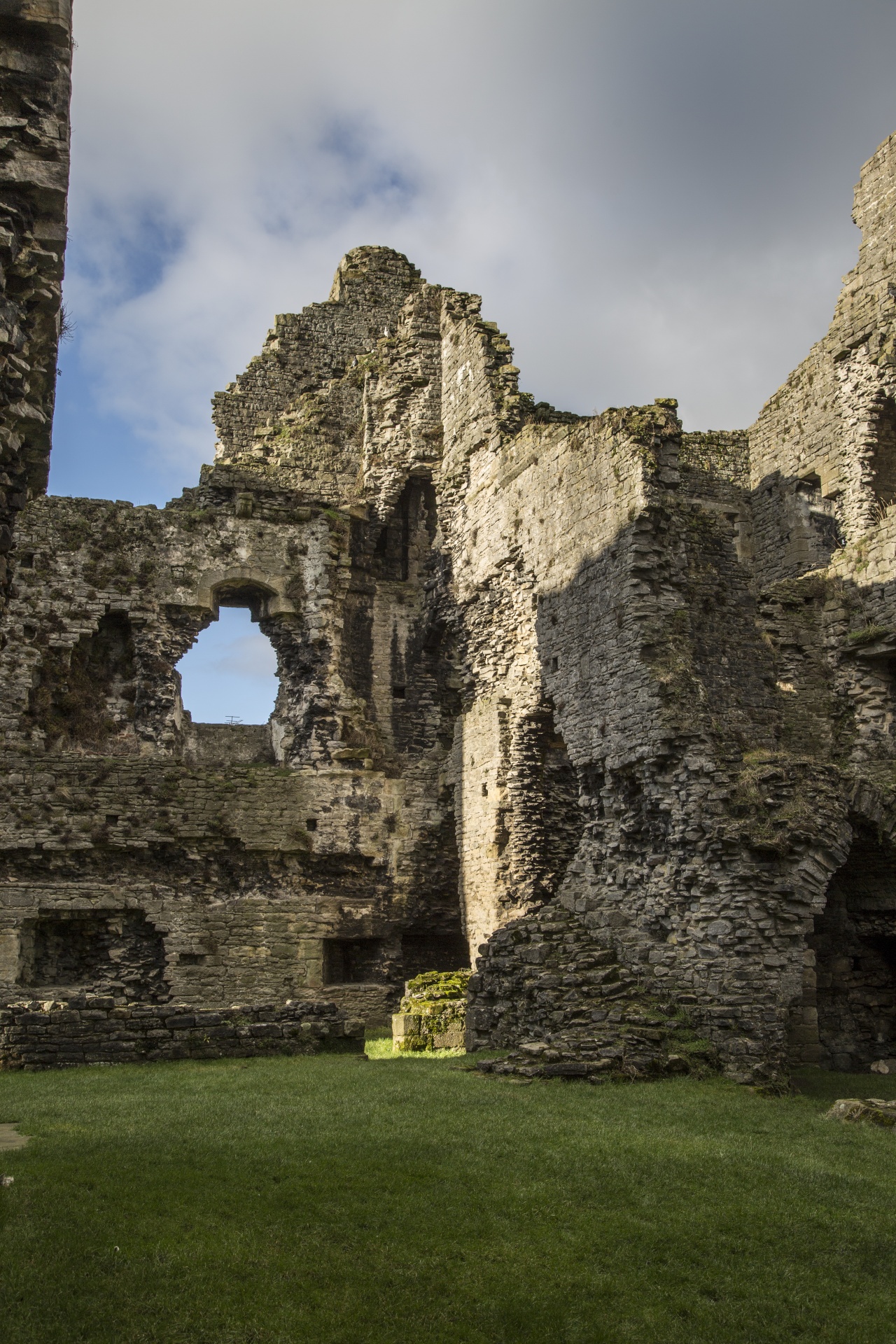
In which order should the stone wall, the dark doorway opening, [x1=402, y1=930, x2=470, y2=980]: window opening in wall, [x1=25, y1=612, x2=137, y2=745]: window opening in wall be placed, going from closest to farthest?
the stone wall → the dark doorway opening → [x1=25, y1=612, x2=137, y2=745]: window opening in wall → [x1=402, y1=930, x2=470, y2=980]: window opening in wall

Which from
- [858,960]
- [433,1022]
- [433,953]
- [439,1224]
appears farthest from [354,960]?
[439,1224]

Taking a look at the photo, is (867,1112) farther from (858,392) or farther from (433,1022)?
(858,392)

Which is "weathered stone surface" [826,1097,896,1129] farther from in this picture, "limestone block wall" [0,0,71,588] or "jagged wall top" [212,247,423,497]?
"jagged wall top" [212,247,423,497]

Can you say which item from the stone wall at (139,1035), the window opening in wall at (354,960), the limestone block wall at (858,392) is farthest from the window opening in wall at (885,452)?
the stone wall at (139,1035)

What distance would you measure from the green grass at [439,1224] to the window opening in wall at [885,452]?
12.7 meters

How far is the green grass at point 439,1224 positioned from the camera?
19.5 ft

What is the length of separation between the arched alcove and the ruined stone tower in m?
0.05

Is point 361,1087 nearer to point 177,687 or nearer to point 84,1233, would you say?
point 84,1233

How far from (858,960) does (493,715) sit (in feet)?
21.8

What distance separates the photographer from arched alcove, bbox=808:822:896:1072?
15.6m

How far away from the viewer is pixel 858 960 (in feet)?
52.8

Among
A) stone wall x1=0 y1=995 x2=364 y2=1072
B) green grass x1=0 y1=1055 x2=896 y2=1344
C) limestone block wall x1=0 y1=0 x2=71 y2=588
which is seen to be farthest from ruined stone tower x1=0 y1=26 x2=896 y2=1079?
limestone block wall x1=0 y1=0 x2=71 y2=588

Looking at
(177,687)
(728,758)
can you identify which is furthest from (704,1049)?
(177,687)

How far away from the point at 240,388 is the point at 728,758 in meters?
17.0
